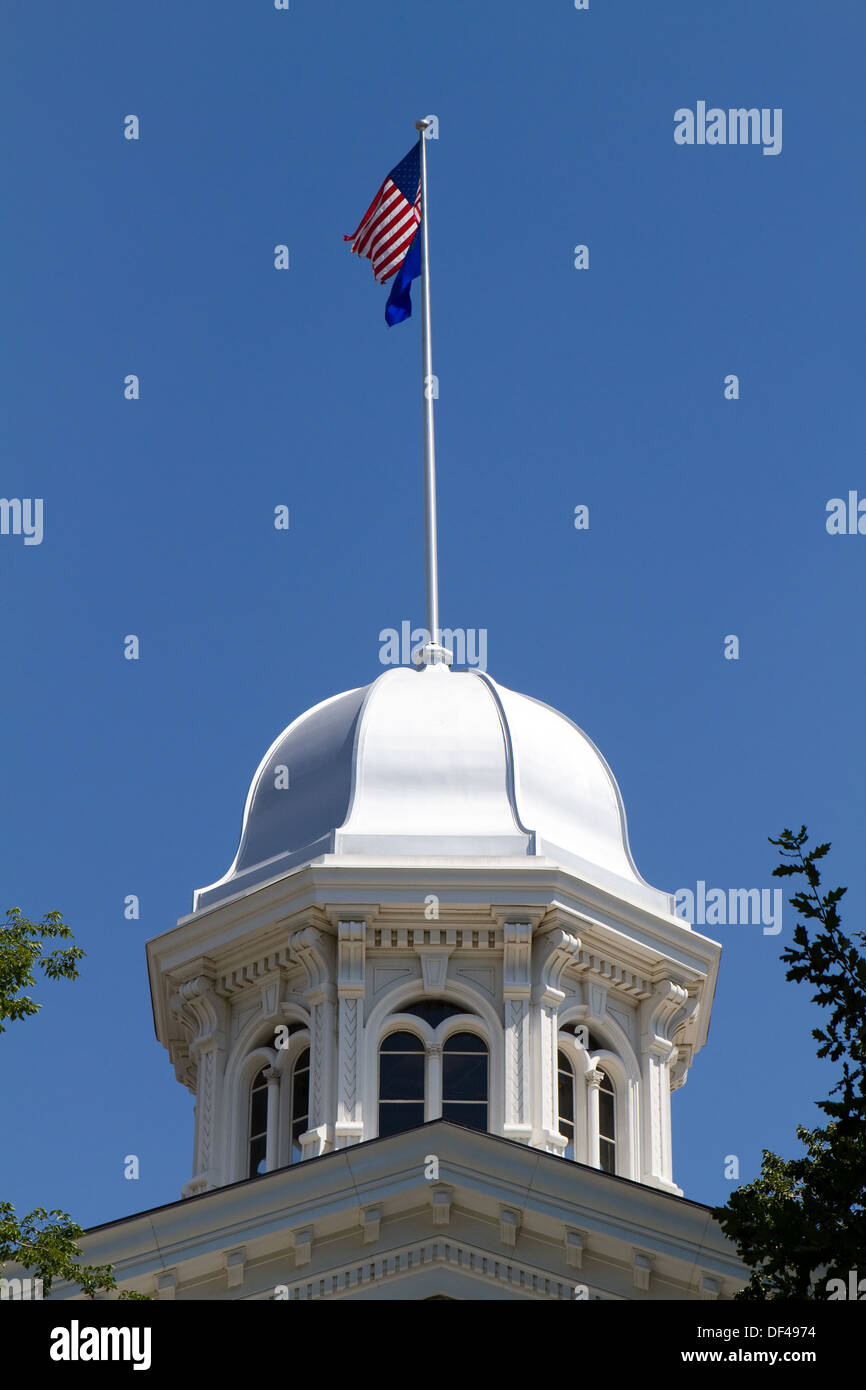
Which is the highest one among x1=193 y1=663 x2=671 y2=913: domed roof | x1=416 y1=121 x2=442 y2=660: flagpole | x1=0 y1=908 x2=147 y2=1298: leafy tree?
x1=416 y1=121 x2=442 y2=660: flagpole

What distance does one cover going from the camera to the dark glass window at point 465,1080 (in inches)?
1203

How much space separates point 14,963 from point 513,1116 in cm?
1238

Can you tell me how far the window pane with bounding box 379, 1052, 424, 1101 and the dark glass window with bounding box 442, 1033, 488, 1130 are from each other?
0.30 meters

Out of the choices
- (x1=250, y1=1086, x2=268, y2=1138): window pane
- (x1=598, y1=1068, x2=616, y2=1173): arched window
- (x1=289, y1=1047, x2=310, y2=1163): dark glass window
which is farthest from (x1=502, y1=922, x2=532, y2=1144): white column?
(x1=250, y1=1086, x2=268, y2=1138): window pane

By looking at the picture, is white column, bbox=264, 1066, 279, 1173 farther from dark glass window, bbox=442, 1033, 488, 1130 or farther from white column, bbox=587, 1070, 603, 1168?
white column, bbox=587, 1070, 603, 1168

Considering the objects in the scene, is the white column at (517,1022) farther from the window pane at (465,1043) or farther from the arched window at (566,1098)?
the arched window at (566,1098)

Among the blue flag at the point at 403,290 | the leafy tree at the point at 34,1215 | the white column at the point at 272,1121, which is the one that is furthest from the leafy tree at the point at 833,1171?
the blue flag at the point at 403,290

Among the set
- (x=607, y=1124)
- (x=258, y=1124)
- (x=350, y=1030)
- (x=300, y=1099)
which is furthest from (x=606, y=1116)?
(x=258, y=1124)

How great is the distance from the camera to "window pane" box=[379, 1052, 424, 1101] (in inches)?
1206

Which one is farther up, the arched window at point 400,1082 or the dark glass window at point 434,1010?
the dark glass window at point 434,1010

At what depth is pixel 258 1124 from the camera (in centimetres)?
3194

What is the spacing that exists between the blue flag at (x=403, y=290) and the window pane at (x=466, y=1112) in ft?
47.3

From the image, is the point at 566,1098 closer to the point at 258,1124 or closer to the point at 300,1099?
the point at 300,1099
